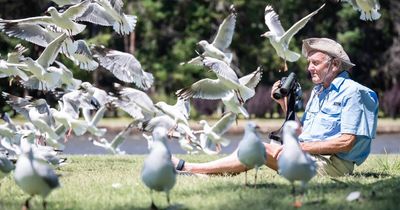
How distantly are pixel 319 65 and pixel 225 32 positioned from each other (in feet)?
7.85

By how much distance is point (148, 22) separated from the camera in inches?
1362

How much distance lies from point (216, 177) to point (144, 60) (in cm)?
A: 2628

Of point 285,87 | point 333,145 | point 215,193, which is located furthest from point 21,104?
point 215,193

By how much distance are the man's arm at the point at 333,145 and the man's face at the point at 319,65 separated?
56 centimetres

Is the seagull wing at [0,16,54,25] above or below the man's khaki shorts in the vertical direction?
above

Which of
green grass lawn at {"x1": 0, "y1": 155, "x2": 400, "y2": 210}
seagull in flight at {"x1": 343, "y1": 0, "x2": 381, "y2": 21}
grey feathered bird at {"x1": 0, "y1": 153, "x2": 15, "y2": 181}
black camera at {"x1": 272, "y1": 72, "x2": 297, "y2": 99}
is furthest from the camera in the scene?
seagull in flight at {"x1": 343, "y1": 0, "x2": 381, "y2": 21}

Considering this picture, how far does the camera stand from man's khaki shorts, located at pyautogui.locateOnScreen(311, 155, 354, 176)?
6852 mm

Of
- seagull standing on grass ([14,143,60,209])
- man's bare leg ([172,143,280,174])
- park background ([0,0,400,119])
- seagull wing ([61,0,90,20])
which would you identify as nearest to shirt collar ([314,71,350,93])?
man's bare leg ([172,143,280,174])

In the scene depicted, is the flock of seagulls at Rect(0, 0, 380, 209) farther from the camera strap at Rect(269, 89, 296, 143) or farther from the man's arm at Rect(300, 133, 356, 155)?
A: the man's arm at Rect(300, 133, 356, 155)

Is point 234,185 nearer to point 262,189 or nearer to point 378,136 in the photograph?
point 262,189

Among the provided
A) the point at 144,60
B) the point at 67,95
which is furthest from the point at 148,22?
the point at 67,95

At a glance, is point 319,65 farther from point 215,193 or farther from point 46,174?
point 46,174

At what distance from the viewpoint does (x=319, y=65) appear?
6.84 metres

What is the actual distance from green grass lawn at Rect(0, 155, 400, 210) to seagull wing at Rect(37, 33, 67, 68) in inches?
66.9
